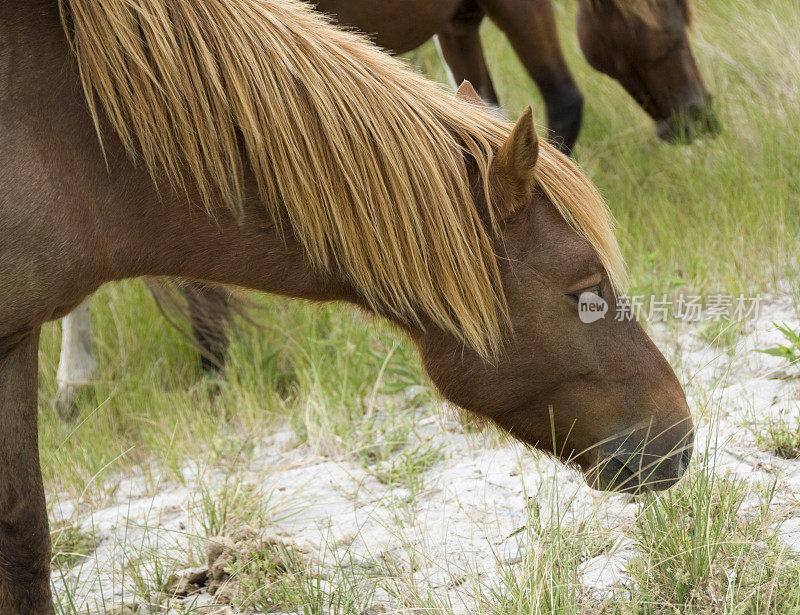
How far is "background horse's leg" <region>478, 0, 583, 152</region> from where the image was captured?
4.40m

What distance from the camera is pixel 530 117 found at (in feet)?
5.78

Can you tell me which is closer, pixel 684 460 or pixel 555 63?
pixel 684 460

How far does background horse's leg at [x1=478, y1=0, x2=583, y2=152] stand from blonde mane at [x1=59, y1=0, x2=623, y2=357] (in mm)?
2493

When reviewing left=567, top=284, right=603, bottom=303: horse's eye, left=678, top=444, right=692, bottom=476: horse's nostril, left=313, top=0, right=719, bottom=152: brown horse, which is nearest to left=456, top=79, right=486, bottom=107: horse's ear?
left=567, top=284, right=603, bottom=303: horse's eye

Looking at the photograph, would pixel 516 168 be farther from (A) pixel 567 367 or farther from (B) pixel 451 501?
(B) pixel 451 501

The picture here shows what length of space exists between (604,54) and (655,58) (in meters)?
0.27

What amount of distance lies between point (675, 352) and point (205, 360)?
217 centimetres

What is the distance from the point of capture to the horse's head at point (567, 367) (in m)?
2.01

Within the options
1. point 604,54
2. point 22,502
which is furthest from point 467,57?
point 22,502

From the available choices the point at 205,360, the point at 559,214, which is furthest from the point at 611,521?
the point at 205,360

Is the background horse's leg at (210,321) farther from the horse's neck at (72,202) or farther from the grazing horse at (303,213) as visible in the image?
the horse's neck at (72,202)

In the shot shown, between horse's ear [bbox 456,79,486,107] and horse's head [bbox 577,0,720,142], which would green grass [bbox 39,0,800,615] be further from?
horse's ear [bbox 456,79,486,107]

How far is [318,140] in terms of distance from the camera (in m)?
1.89

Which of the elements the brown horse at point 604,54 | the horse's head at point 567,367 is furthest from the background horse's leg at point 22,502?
the brown horse at point 604,54
